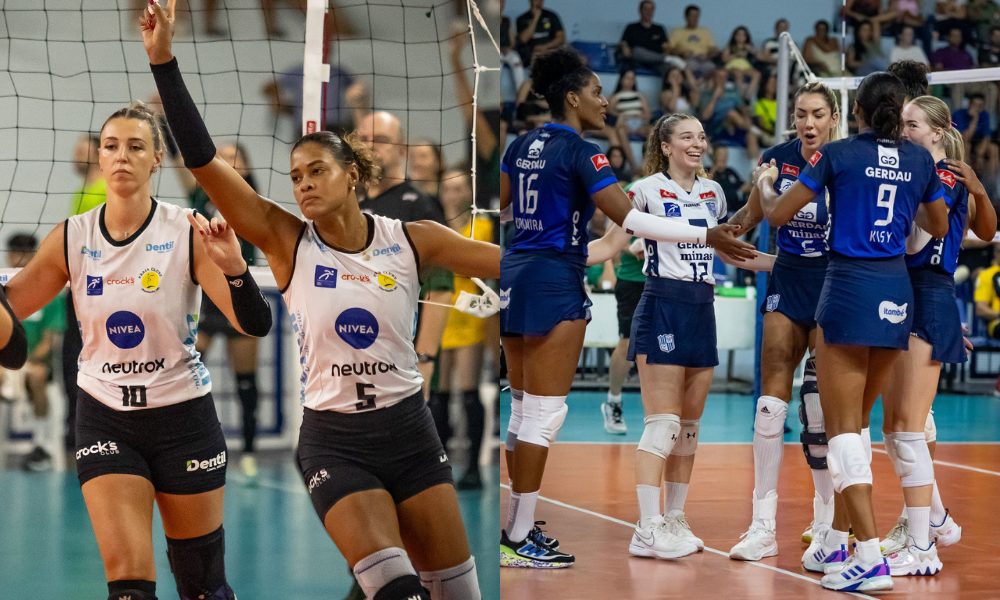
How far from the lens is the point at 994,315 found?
1138 cm

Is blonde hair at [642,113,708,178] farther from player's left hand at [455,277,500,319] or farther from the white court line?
the white court line

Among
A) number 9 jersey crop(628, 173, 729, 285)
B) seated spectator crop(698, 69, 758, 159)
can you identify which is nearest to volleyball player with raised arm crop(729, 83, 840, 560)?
number 9 jersey crop(628, 173, 729, 285)

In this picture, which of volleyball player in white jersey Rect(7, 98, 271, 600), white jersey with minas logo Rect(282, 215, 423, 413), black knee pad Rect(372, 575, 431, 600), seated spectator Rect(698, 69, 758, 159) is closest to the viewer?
black knee pad Rect(372, 575, 431, 600)

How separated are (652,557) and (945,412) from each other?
21.9 ft

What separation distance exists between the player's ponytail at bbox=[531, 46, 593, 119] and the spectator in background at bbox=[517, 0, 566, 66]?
879 centimetres

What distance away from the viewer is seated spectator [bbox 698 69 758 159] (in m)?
13.7

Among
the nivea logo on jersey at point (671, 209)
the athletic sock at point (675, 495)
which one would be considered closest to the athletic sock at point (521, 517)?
the athletic sock at point (675, 495)

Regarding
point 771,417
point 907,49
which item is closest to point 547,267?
point 771,417

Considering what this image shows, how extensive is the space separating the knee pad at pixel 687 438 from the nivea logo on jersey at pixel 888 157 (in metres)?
1.45

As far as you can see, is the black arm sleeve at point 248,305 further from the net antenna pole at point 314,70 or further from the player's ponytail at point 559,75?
the player's ponytail at point 559,75

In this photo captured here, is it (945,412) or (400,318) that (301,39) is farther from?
(945,412)

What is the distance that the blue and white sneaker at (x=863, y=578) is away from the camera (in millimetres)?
4074

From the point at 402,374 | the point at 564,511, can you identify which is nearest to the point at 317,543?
the point at 402,374

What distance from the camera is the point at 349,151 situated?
3.18 m
